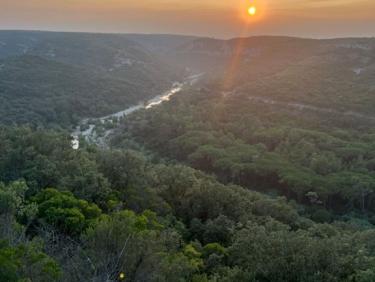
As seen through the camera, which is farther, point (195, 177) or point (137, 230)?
point (195, 177)

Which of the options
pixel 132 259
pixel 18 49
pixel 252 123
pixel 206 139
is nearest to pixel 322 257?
pixel 132 259

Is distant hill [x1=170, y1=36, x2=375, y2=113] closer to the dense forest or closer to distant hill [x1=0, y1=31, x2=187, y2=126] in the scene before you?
the dense forest

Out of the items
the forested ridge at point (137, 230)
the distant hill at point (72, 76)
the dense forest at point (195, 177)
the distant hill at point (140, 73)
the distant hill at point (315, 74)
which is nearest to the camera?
the forested ridge at point (137, 230)

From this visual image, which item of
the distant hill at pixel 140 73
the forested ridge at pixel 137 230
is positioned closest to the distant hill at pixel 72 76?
the distant hill at pixel 140 73

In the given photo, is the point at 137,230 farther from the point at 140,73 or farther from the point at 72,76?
the point at 140,73

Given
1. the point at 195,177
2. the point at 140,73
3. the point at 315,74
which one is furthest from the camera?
the point at 140,73

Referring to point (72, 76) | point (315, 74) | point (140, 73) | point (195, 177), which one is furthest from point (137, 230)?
point (140, 73)

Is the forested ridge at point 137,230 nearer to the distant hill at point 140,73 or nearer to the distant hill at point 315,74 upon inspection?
the distant hill at point 315,74

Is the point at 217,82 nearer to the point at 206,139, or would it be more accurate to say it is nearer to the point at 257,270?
the point at 206,139

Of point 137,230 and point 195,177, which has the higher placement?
point 137,230

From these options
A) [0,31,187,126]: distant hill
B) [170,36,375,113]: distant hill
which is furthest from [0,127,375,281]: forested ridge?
[0,31,187,126]: distant hill
